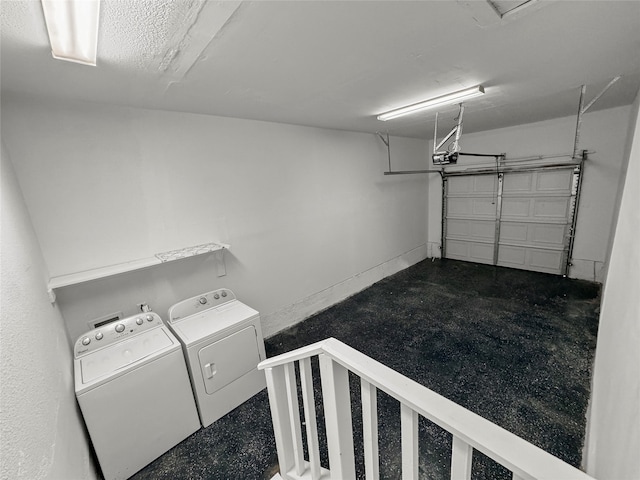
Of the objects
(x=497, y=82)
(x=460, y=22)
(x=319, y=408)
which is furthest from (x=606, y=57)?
(x=319, y=408)

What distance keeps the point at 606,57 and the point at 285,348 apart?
11.6 feet

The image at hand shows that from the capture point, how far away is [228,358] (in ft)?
7.01

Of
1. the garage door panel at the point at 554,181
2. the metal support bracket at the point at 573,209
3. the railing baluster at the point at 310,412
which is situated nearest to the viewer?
the railing baluster at the point at 310,412

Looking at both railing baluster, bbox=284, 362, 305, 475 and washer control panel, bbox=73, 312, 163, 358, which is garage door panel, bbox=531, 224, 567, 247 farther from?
washer control panel, bbox=73, 312, 163, 358

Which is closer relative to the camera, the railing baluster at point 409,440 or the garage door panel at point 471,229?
the railing baluster at point 409,440

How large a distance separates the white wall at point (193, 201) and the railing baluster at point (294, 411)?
5.45 feet

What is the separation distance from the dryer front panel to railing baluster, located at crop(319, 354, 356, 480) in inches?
50.0

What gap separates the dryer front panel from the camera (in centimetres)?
203

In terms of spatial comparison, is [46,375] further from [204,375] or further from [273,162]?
[273,162]

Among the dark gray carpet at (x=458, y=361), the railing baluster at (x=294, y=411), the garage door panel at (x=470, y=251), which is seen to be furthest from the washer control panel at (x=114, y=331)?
the garage door panel at (x=470, y=251)

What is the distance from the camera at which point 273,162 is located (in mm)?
3039

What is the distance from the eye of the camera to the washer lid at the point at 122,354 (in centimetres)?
167

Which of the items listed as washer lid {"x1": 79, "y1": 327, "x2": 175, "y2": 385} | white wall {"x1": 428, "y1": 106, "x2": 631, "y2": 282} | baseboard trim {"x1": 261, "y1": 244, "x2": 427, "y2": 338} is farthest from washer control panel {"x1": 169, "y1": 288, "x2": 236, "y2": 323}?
white wall {"x1": 428, "y1": 106, "x2": 631, "y2": 282}

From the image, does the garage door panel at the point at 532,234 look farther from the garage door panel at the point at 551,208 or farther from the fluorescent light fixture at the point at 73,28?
the fluorescent light fixture at the point at 73,28
